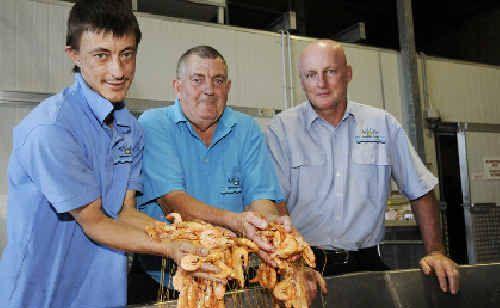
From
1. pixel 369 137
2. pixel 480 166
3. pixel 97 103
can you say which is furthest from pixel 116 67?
pixel 480 166

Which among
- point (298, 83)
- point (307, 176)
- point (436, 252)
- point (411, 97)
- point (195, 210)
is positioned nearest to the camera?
point (195, 210)

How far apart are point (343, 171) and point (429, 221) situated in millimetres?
531

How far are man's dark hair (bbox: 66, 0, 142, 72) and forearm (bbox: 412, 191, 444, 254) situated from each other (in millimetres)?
1784

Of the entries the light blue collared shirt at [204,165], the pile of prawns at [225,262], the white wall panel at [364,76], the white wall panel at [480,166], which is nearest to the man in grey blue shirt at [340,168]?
the light blue collared shirt at [204,165]

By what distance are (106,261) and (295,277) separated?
0.69m

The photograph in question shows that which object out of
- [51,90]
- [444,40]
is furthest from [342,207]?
[444,40]

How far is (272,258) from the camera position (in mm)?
1540

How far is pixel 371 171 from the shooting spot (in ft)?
8.69

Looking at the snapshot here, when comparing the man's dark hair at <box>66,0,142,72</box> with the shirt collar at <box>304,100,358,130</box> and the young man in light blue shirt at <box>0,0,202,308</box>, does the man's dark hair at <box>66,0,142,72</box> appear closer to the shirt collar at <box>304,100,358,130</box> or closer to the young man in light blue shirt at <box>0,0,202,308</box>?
the young man in light blue shirt at <box>0,0,202,308</box>

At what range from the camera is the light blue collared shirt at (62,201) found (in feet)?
5.10

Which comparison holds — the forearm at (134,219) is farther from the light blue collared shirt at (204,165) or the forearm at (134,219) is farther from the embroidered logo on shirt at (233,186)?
the embroidered logo on shirt at (233,186)

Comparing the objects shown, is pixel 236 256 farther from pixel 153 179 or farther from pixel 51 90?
pixel 51 90

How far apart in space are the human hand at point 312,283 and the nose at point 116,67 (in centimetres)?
101

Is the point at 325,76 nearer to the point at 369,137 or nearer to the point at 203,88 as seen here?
the point at 369,137
